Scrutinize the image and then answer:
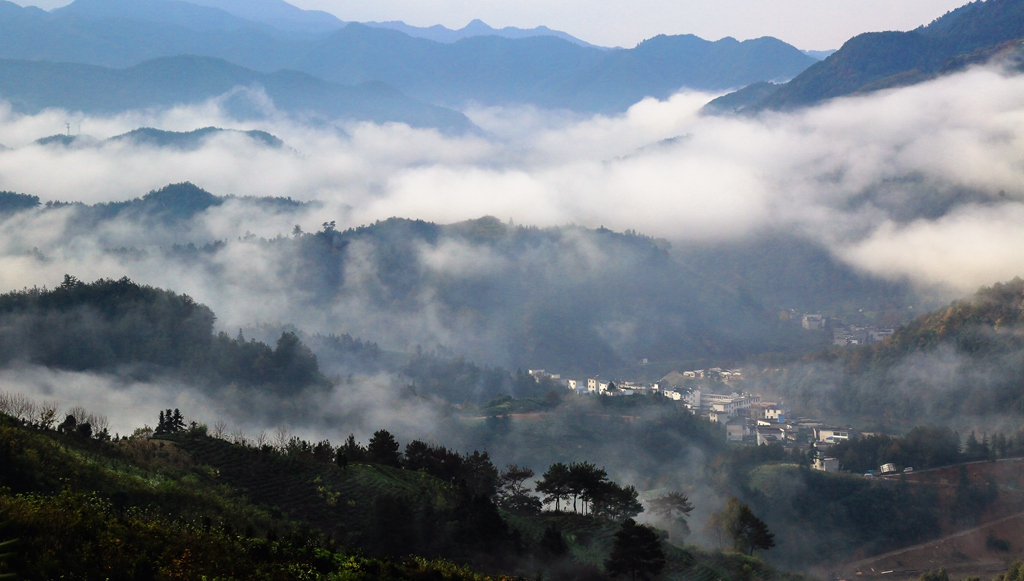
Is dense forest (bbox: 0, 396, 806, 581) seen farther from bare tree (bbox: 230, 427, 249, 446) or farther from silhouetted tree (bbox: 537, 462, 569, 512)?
bare tree (bbox: 230, 427, 249, 446)

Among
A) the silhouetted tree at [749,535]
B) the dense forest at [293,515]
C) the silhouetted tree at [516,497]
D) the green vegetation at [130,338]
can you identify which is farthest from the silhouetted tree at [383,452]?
the green vegetation at [130,338]

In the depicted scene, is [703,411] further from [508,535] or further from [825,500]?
[508,535]

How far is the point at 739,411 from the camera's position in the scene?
128m

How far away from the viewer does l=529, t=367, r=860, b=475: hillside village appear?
107 m

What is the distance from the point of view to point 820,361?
491ft

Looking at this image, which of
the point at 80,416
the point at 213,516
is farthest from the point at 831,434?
the point at 213,516

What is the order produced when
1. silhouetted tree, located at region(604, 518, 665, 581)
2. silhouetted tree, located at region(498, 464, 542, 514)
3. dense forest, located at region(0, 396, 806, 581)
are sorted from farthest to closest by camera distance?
1. silhouetted tree, located at region(498, 464, 542, 514)
2. silhouetted tree, located at region(604, 518, 665, 581)
3. dense forest, located at region(0, 396, 806, 581)

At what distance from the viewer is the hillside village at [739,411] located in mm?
107188

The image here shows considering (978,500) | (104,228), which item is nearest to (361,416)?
(978,500)

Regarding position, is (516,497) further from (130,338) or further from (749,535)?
(130,338)

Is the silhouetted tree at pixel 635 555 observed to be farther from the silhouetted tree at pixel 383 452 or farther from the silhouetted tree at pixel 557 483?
the silhouetted tree at pixel 383 452

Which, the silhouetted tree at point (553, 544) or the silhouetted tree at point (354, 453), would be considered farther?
the silhouetted tree at point (354, 453)

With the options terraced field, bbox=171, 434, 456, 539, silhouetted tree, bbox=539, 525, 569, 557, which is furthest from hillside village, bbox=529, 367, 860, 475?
terraced field, bbox=171, 434, 456, 539

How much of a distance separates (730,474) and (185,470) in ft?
195
